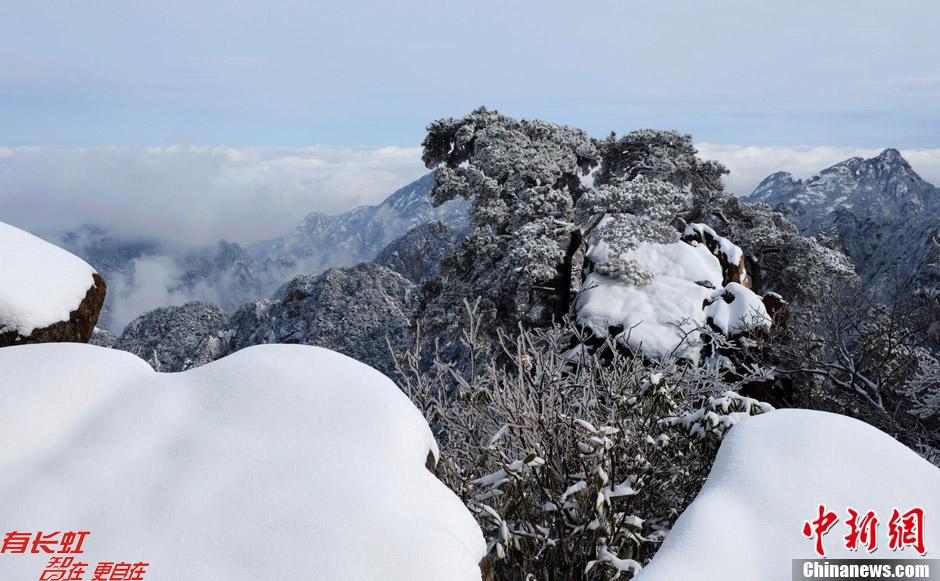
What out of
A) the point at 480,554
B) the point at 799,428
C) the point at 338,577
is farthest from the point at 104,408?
the point at 799,428

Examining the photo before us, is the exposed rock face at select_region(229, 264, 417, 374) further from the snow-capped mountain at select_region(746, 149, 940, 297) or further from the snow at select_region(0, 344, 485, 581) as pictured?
the snow at select_region(0, 344, 485, 581)

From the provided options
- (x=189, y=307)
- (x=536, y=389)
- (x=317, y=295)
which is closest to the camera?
(x=536, y=389)

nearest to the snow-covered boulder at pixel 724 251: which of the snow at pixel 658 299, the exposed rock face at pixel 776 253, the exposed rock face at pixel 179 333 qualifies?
the snow at pixel 658 299

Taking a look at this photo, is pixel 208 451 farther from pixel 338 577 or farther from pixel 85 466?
pixel 338 577

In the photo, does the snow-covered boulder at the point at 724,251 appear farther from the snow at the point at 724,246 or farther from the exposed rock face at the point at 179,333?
the exposed rock face at the point at 179,333

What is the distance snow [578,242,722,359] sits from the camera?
9930 millimetres

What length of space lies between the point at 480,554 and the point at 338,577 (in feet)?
2.41

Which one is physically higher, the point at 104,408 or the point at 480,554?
the point at 480,554

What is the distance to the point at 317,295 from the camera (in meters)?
29.6

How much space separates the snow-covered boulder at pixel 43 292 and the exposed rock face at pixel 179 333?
81.2 ft

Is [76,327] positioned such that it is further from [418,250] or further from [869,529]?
[418,250]

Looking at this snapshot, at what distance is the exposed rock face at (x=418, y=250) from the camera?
143ft

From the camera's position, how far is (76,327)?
195 inches

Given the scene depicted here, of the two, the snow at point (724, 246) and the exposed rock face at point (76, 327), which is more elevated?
the snow at point (724, 246)
